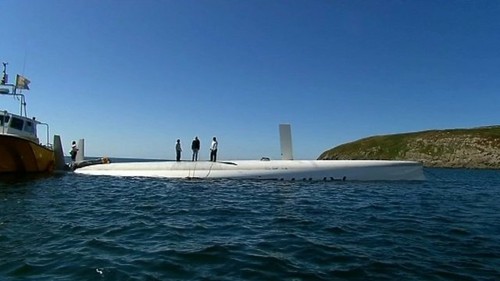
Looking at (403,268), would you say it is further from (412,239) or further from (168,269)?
(168,269)

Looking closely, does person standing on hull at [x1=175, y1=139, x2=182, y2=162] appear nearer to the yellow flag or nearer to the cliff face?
the yellow flag

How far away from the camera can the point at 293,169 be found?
110ft

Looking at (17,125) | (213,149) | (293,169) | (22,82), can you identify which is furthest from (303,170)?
(22,82)

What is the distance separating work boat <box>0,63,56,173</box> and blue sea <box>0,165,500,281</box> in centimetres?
1692

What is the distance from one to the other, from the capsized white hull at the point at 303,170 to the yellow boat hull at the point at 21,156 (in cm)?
1253

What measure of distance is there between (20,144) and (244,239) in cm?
3231

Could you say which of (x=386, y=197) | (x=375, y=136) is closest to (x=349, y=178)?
(x=386, y=197)

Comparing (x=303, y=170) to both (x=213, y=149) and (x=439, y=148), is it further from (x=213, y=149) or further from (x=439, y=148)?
(x=439, y=148)

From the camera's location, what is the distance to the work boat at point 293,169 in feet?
110

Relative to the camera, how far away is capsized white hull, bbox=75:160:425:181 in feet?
110

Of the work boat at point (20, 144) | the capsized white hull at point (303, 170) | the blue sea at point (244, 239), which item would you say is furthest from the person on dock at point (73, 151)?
the blue sea at point (244, 239)

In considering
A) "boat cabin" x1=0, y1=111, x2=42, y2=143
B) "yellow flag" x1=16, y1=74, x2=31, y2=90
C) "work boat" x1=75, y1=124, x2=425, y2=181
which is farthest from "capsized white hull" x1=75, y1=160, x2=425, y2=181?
"yellow flag" x1=16, y1=74, x2=31, y2=90

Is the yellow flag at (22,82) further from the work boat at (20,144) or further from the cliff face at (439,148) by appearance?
the cliff face at (439,148)

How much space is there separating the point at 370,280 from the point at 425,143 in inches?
5338
